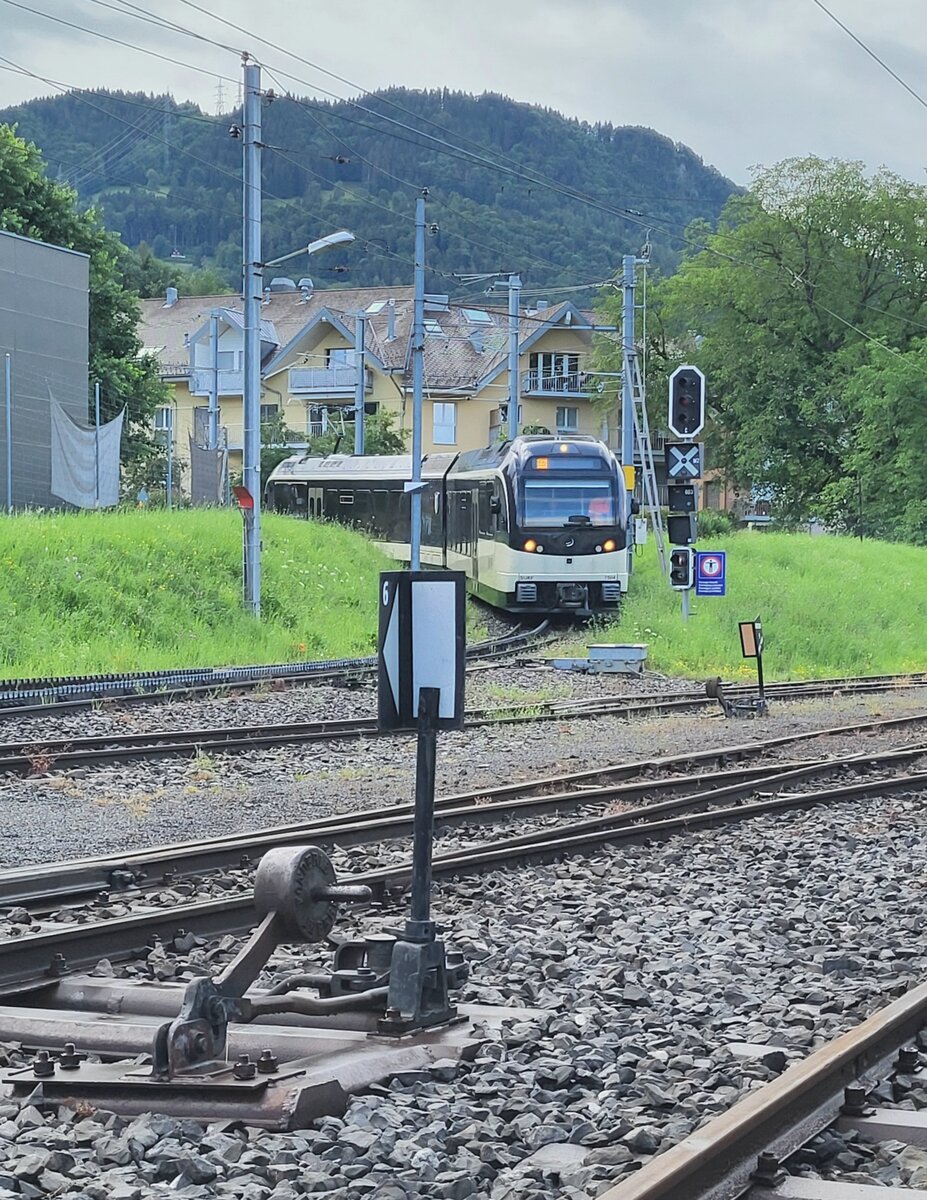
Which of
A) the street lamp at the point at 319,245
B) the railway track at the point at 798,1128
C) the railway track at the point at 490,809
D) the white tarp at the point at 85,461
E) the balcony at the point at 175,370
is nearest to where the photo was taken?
the railway track at the point at 798,1128

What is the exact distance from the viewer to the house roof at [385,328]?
3000 inches

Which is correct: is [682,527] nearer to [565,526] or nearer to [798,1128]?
[565,526]

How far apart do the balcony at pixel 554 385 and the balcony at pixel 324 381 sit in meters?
7.89

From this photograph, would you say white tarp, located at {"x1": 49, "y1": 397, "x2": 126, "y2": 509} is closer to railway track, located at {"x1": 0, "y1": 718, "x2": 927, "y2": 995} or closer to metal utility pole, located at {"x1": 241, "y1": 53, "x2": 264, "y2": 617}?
metal utility pole, located at {"x1": 241, "y1": 53, "x2": 264, "y2": 617}

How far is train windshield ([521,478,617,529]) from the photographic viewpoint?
95.5ft

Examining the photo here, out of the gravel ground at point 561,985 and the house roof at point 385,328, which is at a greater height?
the house roof at point 385,328

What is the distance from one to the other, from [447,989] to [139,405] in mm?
43528

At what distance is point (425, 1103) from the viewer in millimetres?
4562

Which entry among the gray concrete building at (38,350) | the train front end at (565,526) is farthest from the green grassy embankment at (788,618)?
the gray concrete building at (38,350)

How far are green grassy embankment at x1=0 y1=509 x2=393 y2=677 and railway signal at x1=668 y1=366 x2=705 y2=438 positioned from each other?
19.4 ft

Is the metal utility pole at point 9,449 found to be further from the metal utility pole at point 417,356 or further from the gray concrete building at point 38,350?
the metal utility pole at point 417,356

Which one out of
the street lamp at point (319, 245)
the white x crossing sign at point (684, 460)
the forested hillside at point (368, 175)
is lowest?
the white x crossing sign at point (684, 460)

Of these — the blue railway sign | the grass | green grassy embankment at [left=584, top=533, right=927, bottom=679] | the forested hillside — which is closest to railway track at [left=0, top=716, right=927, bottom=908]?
the grass

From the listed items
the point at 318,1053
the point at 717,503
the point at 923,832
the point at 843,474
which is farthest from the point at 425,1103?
the point at 717,503
